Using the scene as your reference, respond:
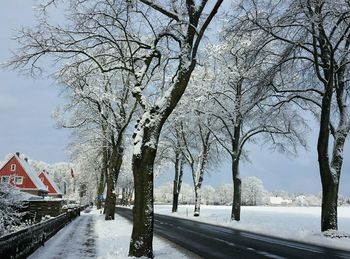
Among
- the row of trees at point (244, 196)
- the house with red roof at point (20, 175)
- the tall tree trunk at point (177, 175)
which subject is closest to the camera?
the tall tree trunk at point (177, 175)

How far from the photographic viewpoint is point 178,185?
48.2 m

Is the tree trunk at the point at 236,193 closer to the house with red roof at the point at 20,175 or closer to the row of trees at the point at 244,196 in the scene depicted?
the house with red roof at the point at 20,175

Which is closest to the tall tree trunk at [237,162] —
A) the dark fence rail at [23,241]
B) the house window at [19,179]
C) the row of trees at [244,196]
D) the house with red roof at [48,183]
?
the dark fence rail at [23,241]

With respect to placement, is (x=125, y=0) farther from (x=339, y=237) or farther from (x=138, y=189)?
(x=339, y=237)

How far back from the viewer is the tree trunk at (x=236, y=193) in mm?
29891

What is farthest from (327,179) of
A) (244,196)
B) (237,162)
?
(244,196)

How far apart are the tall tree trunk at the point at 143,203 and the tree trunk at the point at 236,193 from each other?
66.1 feet

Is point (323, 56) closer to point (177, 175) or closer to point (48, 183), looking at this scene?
point (177, 175)

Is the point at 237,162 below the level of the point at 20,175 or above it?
above

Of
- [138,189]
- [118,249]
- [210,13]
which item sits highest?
[210,13]

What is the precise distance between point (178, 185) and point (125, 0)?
123 feet

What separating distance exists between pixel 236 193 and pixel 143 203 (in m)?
20.5

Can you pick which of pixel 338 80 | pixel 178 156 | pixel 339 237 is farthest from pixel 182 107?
pixel 339 237

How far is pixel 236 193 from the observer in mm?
30078
